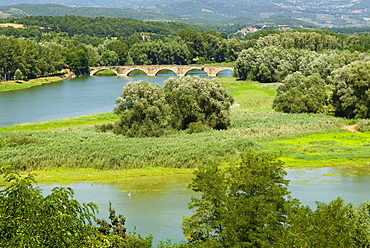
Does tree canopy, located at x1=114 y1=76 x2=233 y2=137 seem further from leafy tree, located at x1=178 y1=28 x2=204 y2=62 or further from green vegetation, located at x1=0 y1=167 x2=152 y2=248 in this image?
leafy tree, located at x1=178 y1=28 x2=204 y2=62

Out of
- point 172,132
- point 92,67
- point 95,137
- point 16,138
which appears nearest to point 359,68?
point 172,132

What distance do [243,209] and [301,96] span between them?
165 ft

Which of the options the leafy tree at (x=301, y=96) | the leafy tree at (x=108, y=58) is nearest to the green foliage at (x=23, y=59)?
the leafy tree at (x=108, y=58)

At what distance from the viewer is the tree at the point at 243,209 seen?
75.9 feet

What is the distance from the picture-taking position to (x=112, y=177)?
140 feet

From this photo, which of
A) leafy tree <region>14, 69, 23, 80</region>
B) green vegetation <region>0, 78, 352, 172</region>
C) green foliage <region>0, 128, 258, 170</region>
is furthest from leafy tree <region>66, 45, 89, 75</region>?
green foliage <region>0, 128, 258, 170</region>

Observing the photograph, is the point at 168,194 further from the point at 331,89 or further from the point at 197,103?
the point at 331,89

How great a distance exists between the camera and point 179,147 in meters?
48.1

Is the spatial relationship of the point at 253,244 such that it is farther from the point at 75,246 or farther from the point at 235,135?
the point at 235,135

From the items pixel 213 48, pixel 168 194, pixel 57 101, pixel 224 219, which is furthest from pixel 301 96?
pixel 213 48

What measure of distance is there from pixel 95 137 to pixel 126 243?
30.3 meters

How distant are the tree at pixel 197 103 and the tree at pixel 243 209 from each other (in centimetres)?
2968

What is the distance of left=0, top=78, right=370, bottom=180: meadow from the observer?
147 ft

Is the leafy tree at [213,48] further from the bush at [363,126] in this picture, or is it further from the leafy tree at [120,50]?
the bush at [363,126]
